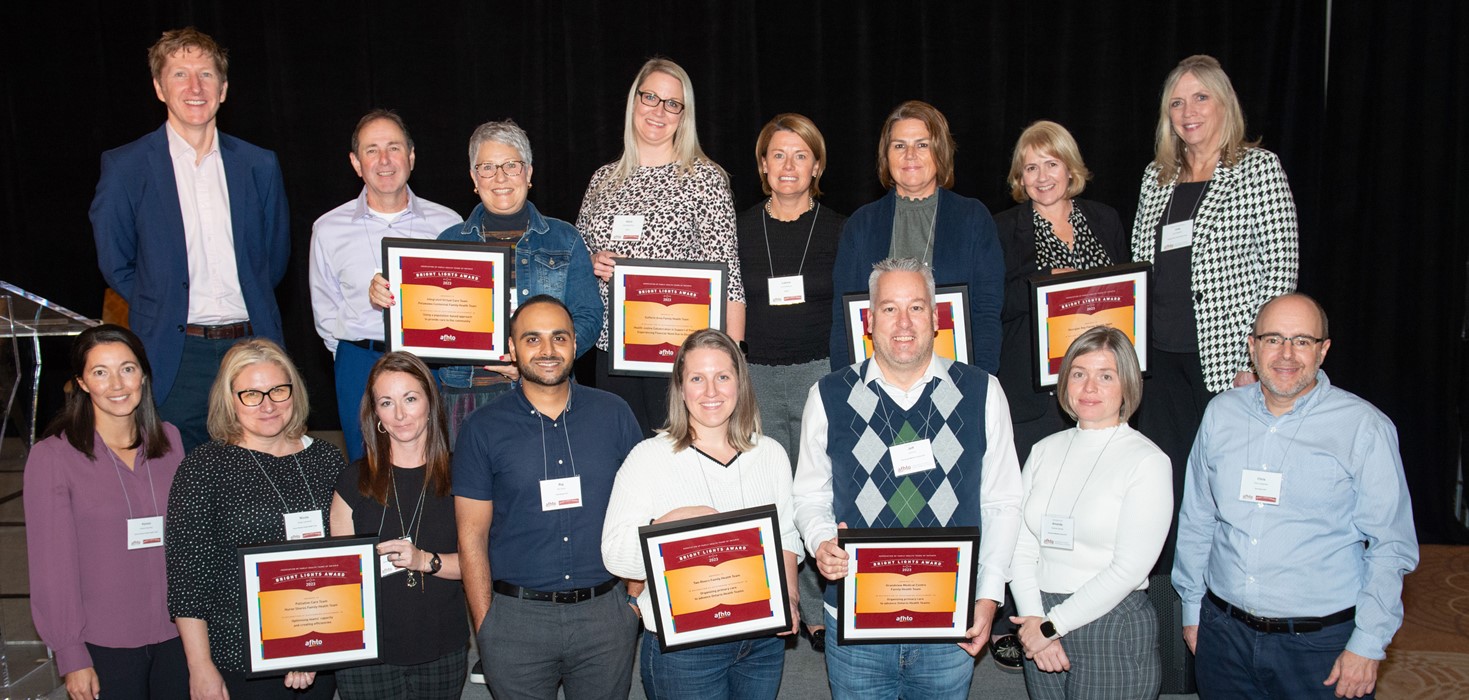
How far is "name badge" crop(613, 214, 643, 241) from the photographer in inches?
158

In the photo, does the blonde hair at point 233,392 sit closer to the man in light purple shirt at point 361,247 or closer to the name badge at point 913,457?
the man in light purple shirt at point 361,247

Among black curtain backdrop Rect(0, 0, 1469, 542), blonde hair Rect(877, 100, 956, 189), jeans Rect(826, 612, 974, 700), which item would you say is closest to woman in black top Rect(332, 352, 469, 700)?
jeans Rect(826, 612, 974, 700)

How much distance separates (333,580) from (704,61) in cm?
437

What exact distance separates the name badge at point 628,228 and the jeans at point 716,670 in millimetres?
1672

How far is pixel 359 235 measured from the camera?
4023 mm

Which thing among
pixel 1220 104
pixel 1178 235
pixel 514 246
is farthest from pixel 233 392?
pixel 1220 104

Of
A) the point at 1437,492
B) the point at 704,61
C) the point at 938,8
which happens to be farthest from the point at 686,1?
the point at 1437,492

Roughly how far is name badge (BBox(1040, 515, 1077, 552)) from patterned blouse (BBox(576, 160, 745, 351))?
1.65 m

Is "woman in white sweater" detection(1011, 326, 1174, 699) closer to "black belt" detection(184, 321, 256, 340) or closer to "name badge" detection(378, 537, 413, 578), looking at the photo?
"name badge" detection(378, 537, 413, 578)

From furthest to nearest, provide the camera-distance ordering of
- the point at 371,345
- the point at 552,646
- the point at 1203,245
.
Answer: the point at 371,345, the point at 1203,245, the point at 552,646

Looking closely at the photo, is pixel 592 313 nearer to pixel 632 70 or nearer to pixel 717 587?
pixel 717 587

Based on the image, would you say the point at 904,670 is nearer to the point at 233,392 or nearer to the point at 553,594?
the point at 553,594

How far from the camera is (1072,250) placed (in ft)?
13.0

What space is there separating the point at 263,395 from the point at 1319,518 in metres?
3.21
